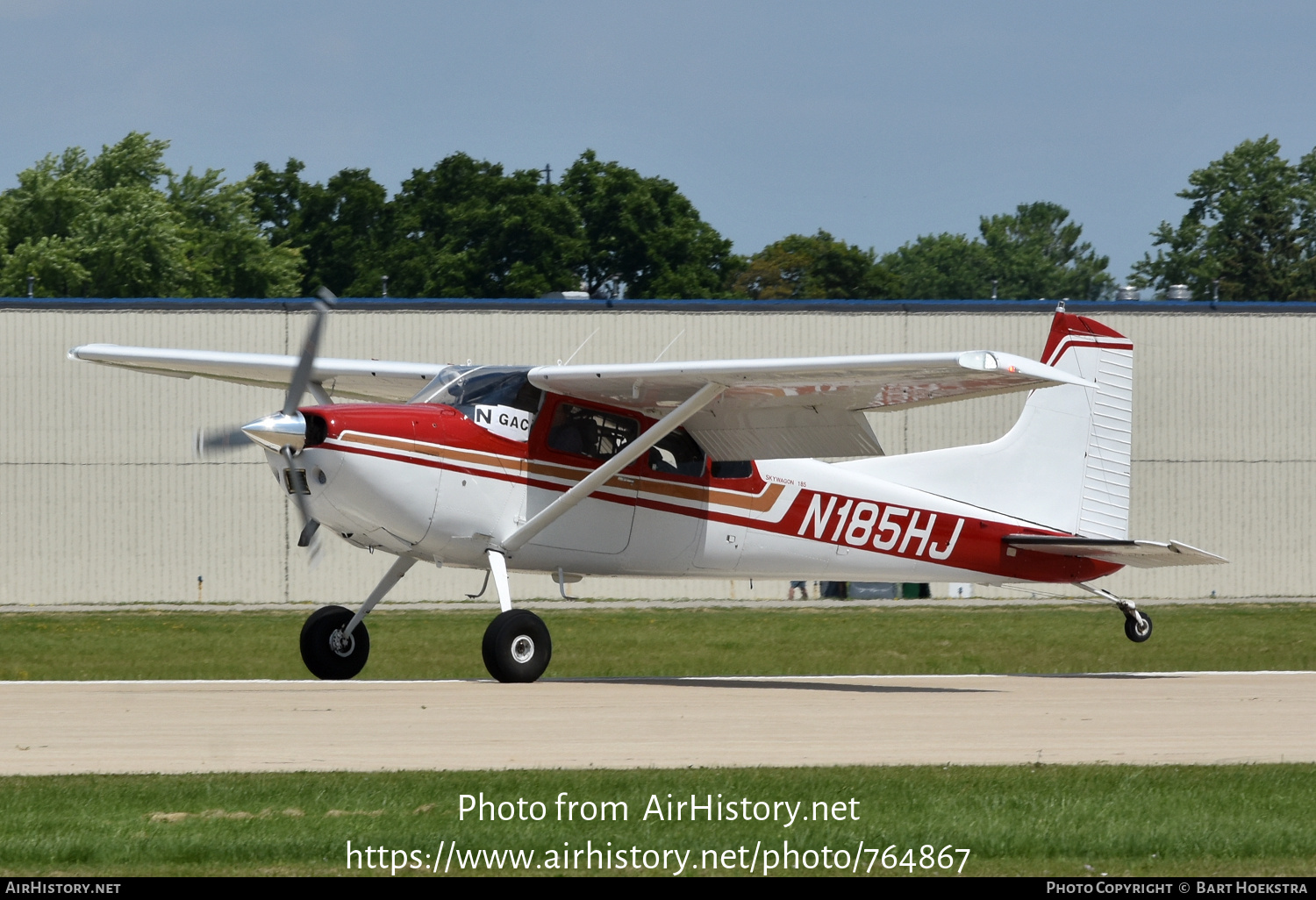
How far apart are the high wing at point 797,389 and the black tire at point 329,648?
3.10 meters

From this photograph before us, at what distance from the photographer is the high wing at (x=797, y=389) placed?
12.9 m

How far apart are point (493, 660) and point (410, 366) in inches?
169

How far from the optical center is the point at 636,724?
38.2 ft

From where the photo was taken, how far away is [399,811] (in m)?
8.04

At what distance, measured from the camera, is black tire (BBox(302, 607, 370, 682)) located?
1528cm

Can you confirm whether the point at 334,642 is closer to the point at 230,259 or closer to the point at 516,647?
the point at 516,647

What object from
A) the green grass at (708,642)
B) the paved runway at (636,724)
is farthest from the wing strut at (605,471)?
the green grass at (708,642)

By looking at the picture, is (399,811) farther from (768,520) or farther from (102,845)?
(768,520)

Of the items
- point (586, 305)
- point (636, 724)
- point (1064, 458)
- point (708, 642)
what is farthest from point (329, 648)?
point (586, 305)

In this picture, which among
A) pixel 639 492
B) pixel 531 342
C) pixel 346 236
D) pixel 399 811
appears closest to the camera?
pixel 399 811

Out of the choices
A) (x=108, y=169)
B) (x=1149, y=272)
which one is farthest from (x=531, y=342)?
(x=1149, y=272)

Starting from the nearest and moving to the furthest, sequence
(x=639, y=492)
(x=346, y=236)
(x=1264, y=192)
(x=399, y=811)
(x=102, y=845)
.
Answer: (x=102, y=845), (x=399, y=811), (x=639, y=492), (x=346, y=236), (x=1264, y=192)

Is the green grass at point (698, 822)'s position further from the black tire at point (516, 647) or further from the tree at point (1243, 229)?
the tree at point (1243, 229)

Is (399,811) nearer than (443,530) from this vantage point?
Yes
